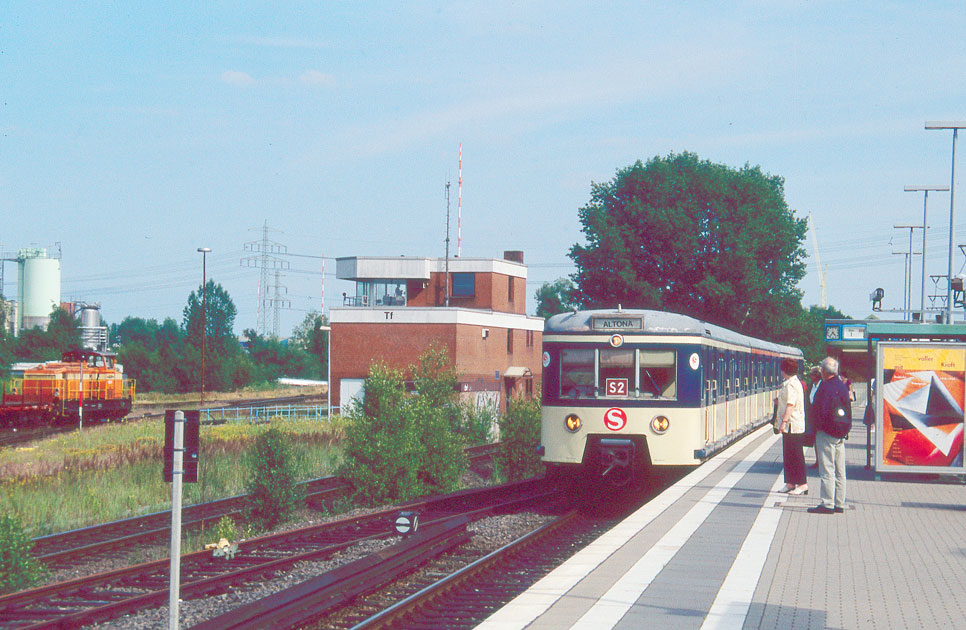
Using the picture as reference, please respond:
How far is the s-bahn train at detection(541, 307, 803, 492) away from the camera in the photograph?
1495cm

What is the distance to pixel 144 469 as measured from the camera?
24.5m

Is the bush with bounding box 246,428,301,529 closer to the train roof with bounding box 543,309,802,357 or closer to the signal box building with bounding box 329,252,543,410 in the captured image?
the train roof with bounding box 543,309,802,357

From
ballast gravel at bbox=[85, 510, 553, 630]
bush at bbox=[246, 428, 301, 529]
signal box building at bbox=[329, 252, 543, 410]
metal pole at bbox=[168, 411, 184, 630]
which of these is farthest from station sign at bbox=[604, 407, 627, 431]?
signal box building at bbox=[329, 252, 543, 410]

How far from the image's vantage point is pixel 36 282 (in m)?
127

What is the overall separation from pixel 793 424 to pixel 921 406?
222 cm

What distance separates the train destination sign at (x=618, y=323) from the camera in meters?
15.2

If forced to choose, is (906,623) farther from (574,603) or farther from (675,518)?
(675,518)

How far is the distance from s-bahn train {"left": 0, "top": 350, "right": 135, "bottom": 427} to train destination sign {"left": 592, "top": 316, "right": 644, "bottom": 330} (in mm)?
29026

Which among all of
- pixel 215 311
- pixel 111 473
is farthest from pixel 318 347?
pixel 111 473

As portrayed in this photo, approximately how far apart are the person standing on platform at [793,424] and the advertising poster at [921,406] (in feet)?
5.13

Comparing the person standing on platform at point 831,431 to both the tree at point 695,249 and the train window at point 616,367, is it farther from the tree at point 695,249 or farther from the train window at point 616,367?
the tree at point 695,249

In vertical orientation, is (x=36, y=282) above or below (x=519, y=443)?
above

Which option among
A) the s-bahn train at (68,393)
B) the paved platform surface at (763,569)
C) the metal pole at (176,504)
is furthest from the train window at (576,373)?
the s-bahn train at (68,393)

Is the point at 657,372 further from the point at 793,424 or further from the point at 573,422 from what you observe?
the point at 793,424
